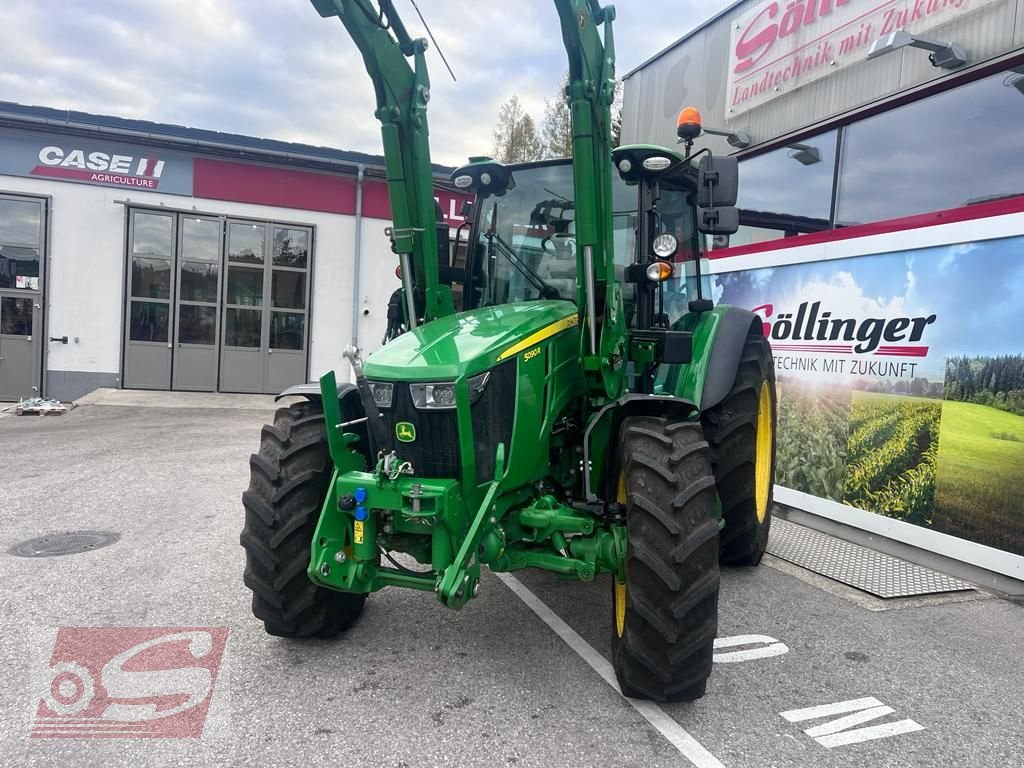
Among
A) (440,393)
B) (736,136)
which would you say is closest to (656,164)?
(440,393)

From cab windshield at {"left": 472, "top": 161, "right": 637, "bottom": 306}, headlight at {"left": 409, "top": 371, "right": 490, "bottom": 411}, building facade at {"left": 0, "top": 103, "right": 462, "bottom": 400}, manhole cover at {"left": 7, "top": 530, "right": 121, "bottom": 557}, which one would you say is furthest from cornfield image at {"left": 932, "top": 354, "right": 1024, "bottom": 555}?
building facade at {"left": 0, "top": 103, "right": 462, "bottom": 400}

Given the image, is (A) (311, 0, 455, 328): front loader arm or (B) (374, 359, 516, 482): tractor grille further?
(A) (311, 0, 455, 328): front loader arm

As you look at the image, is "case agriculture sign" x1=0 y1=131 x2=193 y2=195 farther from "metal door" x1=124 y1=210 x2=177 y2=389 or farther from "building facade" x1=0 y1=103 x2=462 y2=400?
"metal door" x1=124 y1=210 x2=177 y2=389

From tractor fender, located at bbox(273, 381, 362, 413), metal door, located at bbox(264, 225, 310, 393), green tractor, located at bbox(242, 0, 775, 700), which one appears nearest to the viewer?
green tractor, located at bbox(242, 0, 775, 700)

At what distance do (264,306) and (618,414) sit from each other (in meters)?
11.4

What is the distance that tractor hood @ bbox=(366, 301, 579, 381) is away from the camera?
10.1 feet

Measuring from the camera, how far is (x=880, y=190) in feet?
20.5

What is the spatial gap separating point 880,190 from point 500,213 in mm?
3842

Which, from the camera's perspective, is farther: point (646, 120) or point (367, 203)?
point (367, 203)

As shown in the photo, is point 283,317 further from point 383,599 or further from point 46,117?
point 383,599

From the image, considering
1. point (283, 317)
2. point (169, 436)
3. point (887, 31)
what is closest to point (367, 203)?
point (283, 317)

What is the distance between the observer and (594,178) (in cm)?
333

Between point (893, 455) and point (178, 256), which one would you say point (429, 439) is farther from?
point (178, 256)

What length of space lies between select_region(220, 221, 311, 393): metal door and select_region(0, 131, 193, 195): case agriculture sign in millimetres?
1305
